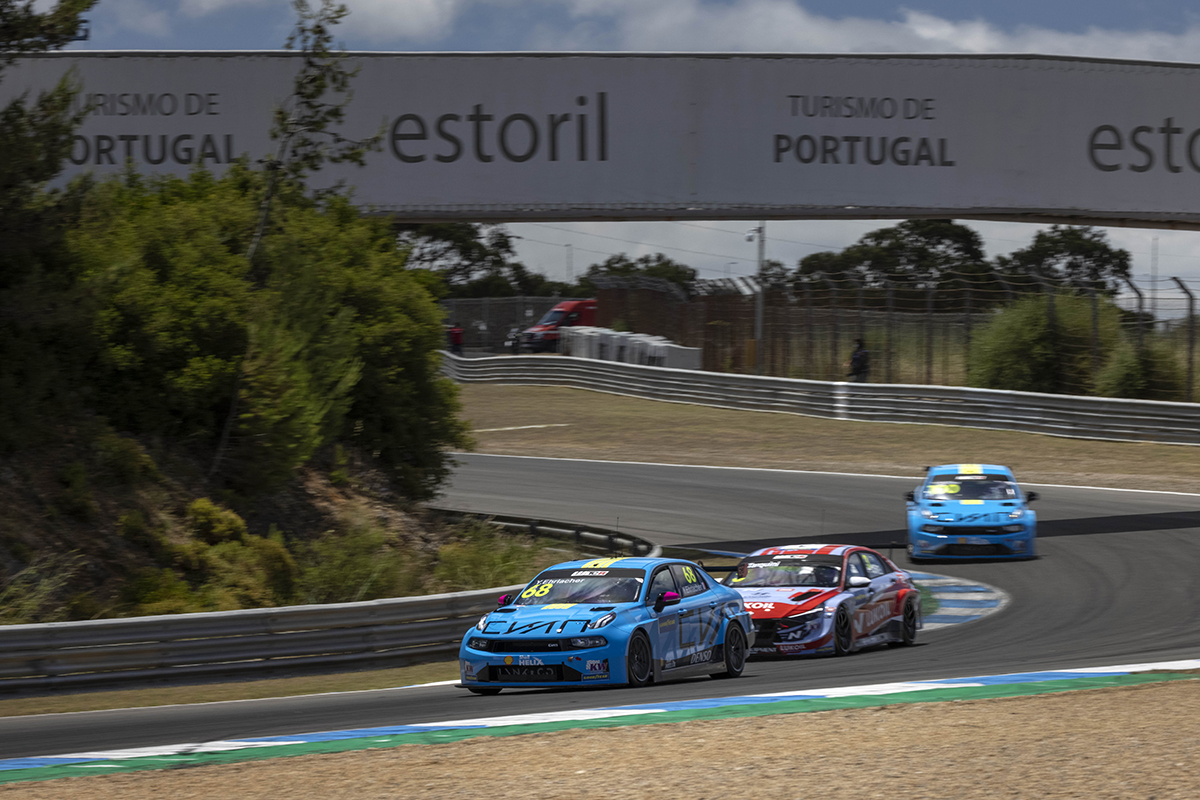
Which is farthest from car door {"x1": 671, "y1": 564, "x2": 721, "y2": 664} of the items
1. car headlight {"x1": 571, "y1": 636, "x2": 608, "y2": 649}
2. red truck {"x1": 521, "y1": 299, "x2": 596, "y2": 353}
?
red truck {"x1": 521, "y1": 299, "x2": 596, "y2": 353}

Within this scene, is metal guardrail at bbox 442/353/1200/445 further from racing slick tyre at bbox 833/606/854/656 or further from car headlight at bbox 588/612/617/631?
car headlight at bbox 588/612/617/631

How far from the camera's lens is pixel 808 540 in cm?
2205

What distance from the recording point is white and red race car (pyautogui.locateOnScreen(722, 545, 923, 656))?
13.8 meters

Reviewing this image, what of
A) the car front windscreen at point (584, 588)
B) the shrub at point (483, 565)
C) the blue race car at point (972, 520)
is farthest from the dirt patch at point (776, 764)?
the blue race car at point (972, 520)

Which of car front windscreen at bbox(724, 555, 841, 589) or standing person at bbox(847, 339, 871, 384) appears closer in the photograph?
car front windscreen at bbox(724, 555, 841, 589)

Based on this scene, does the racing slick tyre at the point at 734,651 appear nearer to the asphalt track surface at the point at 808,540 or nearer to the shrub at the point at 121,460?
the asphalt track surface at the point at 808,540

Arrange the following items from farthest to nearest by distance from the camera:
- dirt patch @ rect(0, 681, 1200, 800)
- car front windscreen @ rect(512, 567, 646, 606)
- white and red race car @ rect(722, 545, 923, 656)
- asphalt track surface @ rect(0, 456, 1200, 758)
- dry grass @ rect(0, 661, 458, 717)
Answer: white and red race car @ rect(722, 545, 923, 656)
car front windscreen @ rect(512, 567, 646, 606)
dry grass @ rect(0, 661, 458, 717)
asphalt track surface @ rect(0, 456, 1200, 758)
dirt patch @ rect(0, 681, 1200, 800)

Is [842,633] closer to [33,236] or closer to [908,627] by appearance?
[908,627]

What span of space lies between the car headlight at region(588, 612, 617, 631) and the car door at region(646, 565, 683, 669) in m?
0.49

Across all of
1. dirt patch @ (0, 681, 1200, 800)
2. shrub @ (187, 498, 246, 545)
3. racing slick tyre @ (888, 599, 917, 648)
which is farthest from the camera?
shrub @ (187, 498, 246, 545)

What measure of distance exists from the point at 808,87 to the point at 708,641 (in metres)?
8.85

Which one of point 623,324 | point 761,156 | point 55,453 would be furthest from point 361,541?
point 623,324

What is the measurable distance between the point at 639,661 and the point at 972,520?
1060 cm

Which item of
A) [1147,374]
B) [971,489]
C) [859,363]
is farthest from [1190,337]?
[971,489]
